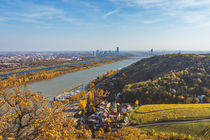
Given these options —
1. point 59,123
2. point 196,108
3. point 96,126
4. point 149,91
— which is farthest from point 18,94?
point 149,91

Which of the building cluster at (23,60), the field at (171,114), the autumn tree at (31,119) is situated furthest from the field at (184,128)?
the building cluster at (23,60)

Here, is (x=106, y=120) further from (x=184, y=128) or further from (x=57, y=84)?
(x=57, y=84)

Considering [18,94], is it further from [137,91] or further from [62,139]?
[137,91]

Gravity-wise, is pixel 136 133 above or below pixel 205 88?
below

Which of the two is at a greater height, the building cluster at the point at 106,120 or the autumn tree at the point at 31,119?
the autumn tree at the point at 31,119

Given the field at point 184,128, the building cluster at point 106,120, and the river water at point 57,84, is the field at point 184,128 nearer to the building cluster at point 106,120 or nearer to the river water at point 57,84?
the building cluster at point 106,120

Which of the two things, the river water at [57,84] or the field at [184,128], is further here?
the river water at [57,84]

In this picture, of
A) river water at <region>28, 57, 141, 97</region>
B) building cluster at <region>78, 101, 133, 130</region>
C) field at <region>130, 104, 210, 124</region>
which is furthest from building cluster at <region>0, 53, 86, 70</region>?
field at <region>130, 104, 210, 124</region>

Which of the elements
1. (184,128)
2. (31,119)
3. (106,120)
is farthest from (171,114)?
(31,119)

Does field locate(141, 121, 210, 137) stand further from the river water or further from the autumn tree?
the river water
